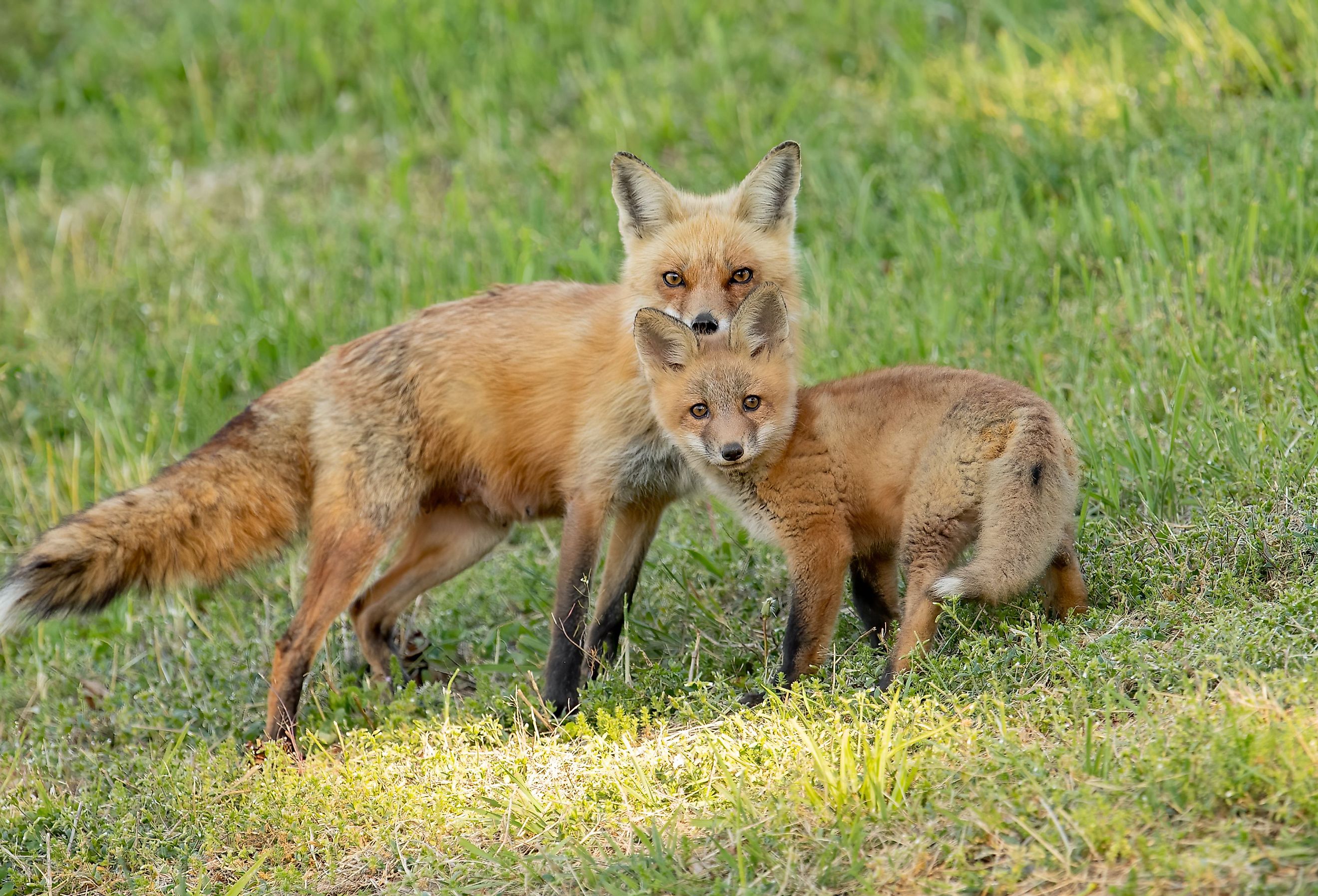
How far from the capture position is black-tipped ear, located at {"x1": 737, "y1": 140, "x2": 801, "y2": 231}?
16.7 feet

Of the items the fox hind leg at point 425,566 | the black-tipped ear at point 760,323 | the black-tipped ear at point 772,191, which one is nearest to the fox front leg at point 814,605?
the black-tipped ear at point 760,323

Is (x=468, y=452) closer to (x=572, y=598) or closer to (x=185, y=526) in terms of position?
(x=572, y=598)

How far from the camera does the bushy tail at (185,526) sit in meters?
4.50

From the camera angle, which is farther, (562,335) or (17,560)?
(562,335)

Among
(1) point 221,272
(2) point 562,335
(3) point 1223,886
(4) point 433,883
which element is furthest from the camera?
(1) point 221,272

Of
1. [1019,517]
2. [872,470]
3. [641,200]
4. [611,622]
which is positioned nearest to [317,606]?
[611,622]

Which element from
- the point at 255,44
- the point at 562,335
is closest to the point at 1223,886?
the point at 562,335

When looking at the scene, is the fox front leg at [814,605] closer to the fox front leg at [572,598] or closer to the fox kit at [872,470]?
the fox kit at [872,470]

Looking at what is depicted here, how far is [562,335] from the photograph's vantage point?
5.07 metres

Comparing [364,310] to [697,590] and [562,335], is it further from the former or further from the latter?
[697,590]

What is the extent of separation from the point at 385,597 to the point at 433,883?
217 cm

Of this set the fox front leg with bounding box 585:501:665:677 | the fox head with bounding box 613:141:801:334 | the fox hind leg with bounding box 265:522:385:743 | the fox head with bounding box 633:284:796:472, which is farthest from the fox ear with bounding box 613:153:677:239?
the fox hind leg with bounding box 265:522:385:743

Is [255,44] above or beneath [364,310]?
above

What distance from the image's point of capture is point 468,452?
5.07 m
